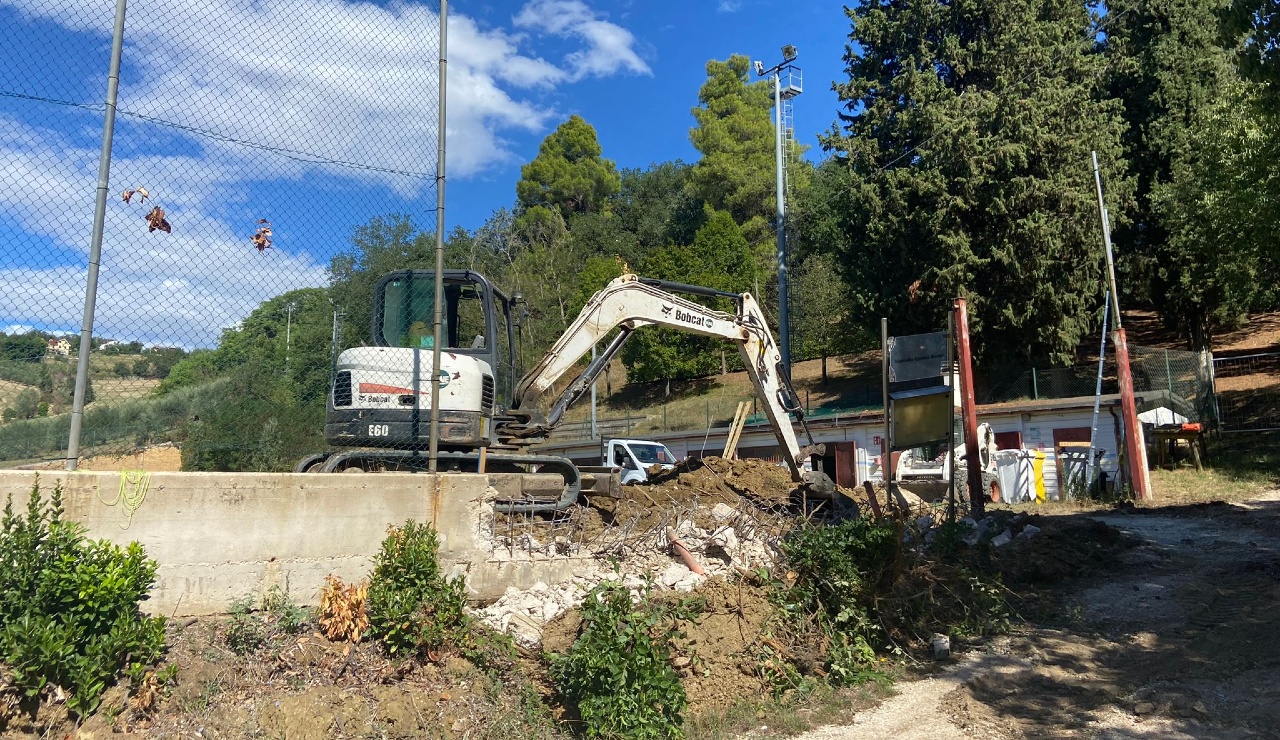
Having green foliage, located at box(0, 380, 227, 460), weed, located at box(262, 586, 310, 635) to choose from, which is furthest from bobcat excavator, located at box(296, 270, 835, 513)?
weed, located at box(262, 586, 310, 635)

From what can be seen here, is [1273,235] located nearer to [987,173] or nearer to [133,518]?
[987,173]

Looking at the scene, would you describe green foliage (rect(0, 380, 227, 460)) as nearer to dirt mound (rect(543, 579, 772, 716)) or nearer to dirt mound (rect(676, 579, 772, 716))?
dirt mound (rect(543, 579, 772, 716))

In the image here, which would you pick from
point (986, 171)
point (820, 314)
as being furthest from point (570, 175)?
point (986, 171)

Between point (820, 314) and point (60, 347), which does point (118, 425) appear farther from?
point (820, 314)

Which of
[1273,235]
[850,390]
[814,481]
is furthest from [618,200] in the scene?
[814,481]

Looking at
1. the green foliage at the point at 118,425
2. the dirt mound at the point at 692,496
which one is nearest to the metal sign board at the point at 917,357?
the dirt mound at the point at 692,496

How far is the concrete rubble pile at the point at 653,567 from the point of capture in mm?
6766

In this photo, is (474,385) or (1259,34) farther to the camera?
Result: (1259,34)

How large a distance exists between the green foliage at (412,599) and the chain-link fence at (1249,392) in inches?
895

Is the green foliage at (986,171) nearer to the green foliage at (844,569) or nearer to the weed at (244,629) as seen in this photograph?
the green foliage at (844,569)

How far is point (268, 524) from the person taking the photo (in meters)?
6.06

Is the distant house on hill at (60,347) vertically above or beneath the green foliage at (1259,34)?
beneath

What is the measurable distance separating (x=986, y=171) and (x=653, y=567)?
23387 mm

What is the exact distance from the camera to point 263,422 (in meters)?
8.19
